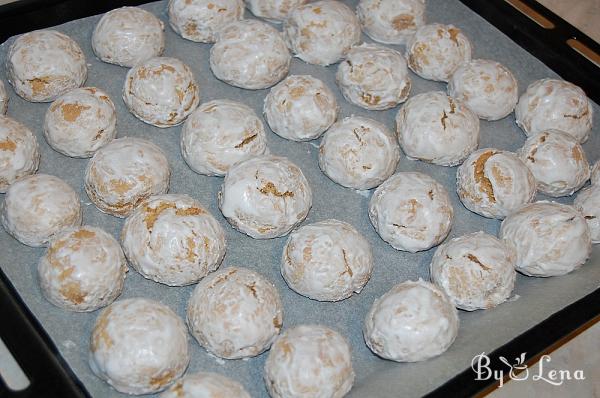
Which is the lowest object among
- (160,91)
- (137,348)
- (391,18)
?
(137,348)

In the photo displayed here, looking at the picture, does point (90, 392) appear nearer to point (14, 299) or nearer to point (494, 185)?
point (14, 299)

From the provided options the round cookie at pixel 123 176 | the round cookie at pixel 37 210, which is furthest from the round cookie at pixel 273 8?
the round cookie at pixel 37 210

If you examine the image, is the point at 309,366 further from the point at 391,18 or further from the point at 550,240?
the point at 391,18

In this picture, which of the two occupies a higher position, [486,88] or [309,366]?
[486,88]

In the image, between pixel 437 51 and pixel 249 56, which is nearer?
pixel 249 56

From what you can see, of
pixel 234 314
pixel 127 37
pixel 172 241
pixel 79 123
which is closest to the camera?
pixel 234 314

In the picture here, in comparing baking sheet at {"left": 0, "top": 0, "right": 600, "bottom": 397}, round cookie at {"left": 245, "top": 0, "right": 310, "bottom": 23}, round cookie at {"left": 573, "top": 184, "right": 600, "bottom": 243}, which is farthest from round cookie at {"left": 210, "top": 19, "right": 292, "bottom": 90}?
round cookie at {"left": 573, "top": 184, "right": 600, "bottom": 243}

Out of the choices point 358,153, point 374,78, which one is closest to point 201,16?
point 374,78

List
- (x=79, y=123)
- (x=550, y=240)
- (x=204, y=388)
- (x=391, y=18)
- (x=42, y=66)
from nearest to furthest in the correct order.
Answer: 1. (x=204, y=388)
2. (x=550, y=240)
3. (x=79, y=123)
4. (x=42, y=66)
5. (x=391, y=18)
